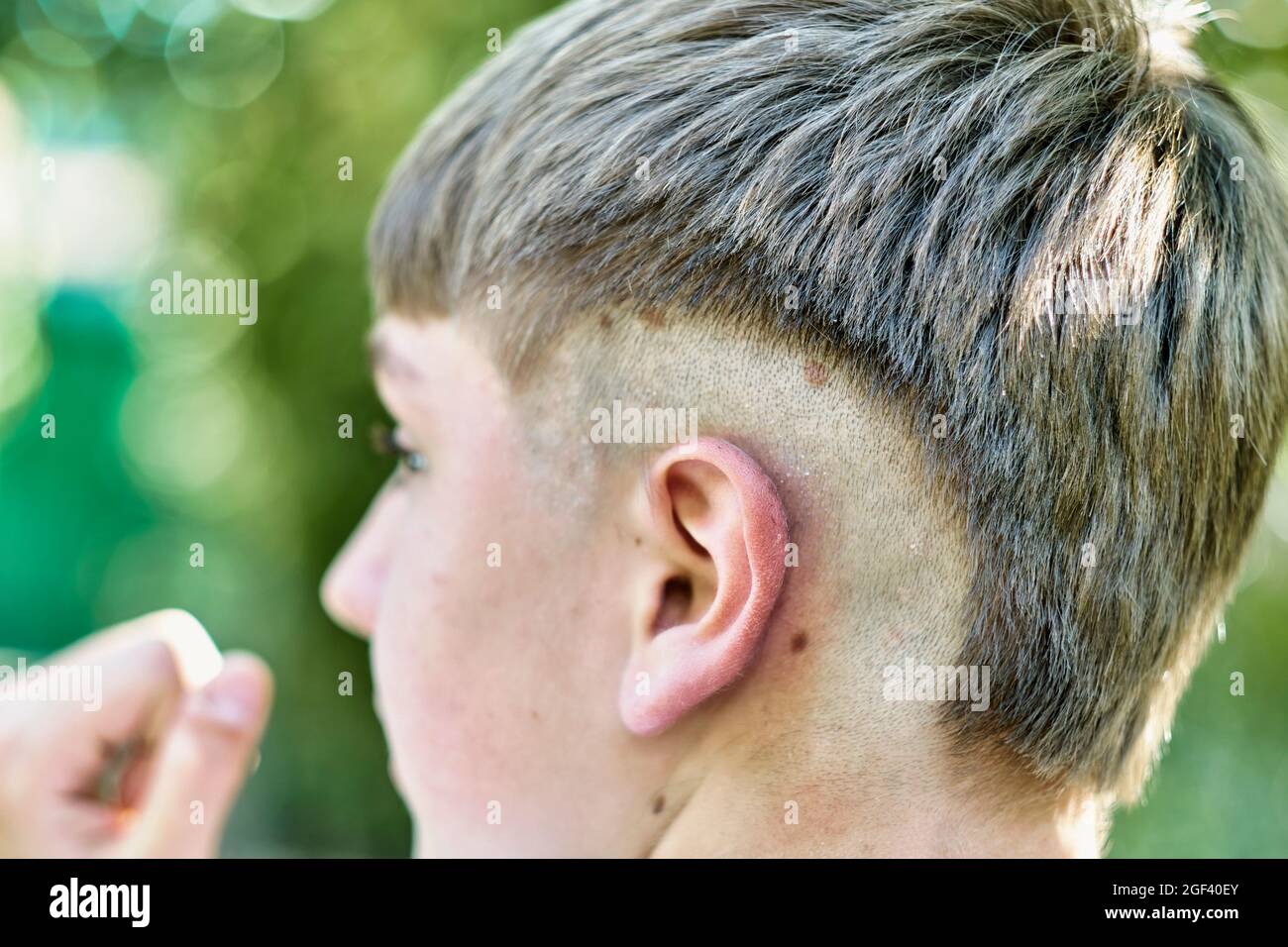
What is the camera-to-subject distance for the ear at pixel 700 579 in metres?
1.15

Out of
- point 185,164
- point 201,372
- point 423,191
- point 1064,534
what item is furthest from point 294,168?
point 1064,534

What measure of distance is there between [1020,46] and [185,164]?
3.93 m

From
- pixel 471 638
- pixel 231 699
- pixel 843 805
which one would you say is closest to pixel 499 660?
pixel 471 638

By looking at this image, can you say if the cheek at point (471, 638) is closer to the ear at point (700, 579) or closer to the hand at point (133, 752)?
the ear at point (700, 579)

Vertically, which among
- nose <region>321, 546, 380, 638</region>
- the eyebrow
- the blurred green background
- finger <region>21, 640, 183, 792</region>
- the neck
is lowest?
the neck

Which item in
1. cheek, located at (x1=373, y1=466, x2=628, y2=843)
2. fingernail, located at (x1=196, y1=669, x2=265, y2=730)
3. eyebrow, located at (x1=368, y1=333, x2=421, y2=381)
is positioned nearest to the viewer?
cheek, located at (x1=373, y1=466, x2=628, y2=843)

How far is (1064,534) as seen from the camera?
1.22 m

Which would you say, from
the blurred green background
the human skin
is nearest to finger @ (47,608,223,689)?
the human skin

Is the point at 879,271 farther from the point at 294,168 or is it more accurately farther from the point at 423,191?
the point at 294,168

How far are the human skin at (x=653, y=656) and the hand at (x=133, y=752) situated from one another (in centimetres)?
38

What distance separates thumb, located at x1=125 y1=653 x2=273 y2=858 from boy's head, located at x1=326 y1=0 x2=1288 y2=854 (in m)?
0.48

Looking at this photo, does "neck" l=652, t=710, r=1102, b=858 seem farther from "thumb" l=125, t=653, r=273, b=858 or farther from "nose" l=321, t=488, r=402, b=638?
"thumb" l=125, t=653, r=273, b=858

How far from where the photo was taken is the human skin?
118 centimetres

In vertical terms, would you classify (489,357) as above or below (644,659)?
above
